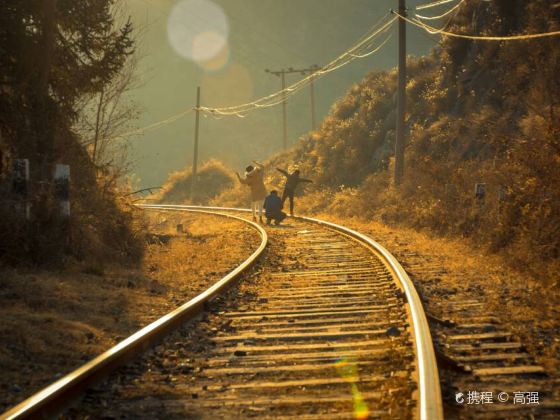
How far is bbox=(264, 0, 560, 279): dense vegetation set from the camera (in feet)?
34.9

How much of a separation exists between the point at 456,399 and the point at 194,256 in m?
9.37

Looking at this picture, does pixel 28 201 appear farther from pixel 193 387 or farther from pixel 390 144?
pixel 390 144

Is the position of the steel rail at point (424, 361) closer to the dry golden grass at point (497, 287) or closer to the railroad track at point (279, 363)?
the railroad track at point (279, 363)

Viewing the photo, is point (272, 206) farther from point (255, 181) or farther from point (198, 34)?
point (198, 34)

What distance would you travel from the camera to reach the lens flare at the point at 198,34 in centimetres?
17462

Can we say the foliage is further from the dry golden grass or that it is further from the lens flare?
the lens flare

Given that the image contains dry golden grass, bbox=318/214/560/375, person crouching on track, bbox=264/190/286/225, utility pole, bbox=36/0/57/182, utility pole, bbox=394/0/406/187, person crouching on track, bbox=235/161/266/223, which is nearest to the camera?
dry golden grass, bbox=318/214/560/375

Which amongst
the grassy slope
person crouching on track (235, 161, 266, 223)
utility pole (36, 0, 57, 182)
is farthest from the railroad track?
person crouching on track (235, 161, 266, 223)

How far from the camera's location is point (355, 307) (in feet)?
24.1

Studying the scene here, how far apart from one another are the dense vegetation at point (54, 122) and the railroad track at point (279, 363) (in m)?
3.01

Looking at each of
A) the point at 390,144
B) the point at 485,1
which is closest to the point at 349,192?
the point at 390,144

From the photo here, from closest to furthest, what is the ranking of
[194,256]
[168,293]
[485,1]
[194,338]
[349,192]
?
[194,338] → [168,293] → [194,256] → [485,1] → [349,192]

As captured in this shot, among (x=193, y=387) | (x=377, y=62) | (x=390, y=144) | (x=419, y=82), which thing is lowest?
(x=193, y=387)

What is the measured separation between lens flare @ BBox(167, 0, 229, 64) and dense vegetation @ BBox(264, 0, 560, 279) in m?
143
